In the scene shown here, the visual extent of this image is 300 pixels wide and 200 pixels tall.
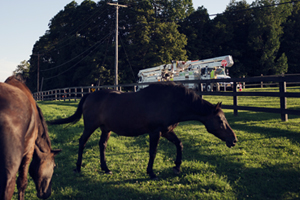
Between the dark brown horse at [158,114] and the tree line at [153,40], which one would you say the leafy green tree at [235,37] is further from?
the dark brown horse at [158,114]

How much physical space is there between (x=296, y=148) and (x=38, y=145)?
A: 17.4 feet

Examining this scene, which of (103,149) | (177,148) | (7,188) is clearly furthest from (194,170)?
(7,188)

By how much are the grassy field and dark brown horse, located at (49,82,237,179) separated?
349 mm

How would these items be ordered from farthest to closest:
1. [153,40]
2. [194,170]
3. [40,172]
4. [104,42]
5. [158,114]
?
[104,42], [153,40], [194,170], [158,114], [40,172]

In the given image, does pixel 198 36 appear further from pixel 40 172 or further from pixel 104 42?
pixel 40 172

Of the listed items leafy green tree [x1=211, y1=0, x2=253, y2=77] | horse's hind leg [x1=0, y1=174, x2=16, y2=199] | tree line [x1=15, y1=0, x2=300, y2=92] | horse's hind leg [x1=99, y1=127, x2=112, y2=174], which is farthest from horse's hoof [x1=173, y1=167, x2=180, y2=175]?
leafy green tree [x1=211, y1=0, x2=253, y2=77]

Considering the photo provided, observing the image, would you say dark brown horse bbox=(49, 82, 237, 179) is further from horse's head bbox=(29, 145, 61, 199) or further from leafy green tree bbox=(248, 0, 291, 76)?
leafy green tree bbox=(248, 0, 291, 76)

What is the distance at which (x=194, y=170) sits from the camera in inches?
184

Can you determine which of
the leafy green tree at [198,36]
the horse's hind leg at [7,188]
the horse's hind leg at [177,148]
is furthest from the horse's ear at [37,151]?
the leafy green tree at [198,36]

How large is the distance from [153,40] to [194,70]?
13902 millimetres

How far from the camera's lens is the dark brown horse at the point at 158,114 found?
450cm

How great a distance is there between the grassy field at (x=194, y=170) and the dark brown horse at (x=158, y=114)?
0.35 meters

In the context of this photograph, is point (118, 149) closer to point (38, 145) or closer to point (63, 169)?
point (63, 169)

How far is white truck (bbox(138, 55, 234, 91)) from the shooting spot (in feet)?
87.0
